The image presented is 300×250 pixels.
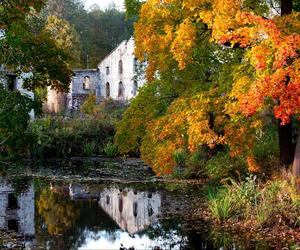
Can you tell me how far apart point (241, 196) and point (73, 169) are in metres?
14.1

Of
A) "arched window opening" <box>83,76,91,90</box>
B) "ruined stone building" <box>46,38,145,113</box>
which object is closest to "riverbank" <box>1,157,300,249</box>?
"ruined stone building" <box>46,38,145,113</box>

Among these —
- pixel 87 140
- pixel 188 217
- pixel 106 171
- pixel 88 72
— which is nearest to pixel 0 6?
pixel 188 217

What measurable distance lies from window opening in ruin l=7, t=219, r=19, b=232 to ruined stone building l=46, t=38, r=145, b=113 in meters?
31.6

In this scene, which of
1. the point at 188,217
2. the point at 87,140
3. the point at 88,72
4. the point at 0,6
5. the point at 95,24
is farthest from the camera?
the point at 95,24

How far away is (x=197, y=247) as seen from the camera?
1138 centimetres

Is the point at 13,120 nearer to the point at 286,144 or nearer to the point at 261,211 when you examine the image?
the point at 261,211

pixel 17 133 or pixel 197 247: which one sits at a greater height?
pixel 17 133

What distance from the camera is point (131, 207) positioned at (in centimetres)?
1658

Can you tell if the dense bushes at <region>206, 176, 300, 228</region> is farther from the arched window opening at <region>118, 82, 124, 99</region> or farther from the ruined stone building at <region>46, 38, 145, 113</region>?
the arched window opening at <region>118, 82, 124, 99</region>

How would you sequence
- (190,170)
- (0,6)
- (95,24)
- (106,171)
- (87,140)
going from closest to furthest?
(0,6)
(190,170)
(106,171)
(87,140)
(95,24)

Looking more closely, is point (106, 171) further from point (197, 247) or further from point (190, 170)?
point (197, 247)

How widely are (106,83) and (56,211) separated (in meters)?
35.2

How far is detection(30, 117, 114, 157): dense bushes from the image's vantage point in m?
31.1

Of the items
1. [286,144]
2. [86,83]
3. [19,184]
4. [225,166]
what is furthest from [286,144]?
[86,83]
